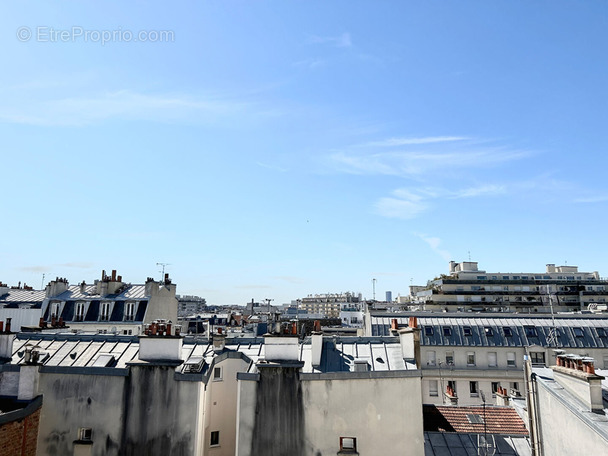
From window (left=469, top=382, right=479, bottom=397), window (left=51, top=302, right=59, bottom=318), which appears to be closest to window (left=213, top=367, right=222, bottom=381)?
window (left=469, top=382, right=479, bottom=397)

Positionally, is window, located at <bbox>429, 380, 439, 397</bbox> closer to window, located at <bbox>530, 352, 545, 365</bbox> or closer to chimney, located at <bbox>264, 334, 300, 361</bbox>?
window, located at <bbox>530, 352, 545, 365</bbox>

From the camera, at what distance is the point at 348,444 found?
17047mm

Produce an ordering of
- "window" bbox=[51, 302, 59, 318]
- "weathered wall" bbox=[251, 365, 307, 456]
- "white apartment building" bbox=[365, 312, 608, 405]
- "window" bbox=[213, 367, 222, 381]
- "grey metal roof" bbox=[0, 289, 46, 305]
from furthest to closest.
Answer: "grey metal roof" bbox=[0, 289, 46, 305] → "window" bbox=[51, 302, 59, 318] → "white apartment building" bbox=[365, 312, 608, 405] → "window" bbox=[213, 367, 222, 381] → "weathered wall" bbox=[251, 365, 307, 456]

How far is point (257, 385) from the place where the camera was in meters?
17.3

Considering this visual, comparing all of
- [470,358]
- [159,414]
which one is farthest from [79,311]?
[470,358]

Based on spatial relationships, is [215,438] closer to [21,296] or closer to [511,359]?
[511,359]

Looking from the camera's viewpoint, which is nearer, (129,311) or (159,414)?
(159,414)

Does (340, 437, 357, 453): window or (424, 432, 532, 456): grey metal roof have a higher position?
(340, 437, 357, 453): window

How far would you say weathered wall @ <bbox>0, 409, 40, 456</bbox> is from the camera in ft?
48.9

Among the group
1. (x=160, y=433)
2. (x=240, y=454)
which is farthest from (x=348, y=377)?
(x=160, y=433)

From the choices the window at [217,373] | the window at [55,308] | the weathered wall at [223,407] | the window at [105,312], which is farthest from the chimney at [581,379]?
the window at [55,308]

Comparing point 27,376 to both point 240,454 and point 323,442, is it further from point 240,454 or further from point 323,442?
point 323,442

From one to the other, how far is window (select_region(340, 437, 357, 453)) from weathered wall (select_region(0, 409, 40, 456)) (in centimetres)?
1086

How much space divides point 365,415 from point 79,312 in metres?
35.5
